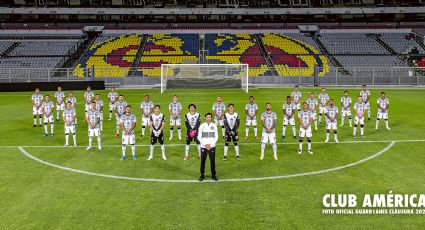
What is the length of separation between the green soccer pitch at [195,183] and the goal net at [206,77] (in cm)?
2465

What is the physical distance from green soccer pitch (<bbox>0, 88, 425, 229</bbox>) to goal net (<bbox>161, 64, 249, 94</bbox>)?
970 inches

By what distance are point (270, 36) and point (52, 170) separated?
58934mm

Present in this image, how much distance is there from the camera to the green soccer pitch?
946 centimetres

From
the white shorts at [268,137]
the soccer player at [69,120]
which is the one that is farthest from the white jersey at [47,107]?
the white shorts at [268,137]

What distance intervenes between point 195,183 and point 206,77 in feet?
110

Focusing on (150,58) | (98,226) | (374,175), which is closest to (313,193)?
(374,175)

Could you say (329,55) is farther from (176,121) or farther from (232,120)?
(232,120)

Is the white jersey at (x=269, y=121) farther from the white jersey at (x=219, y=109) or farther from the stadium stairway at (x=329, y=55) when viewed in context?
the stadium stairway at (x=329, y=55)

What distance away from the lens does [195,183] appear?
12352mm

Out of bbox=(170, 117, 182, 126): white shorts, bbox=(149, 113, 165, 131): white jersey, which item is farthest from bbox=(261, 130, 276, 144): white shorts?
bbox=(170, 117, 182, 126): white shorts

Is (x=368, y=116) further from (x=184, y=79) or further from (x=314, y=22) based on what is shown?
(x=314, y=22)

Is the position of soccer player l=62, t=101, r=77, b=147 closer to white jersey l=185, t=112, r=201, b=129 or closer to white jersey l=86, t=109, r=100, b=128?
white jersey l=86, t=109, r=100, b=128

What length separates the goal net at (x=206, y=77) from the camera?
147 ft

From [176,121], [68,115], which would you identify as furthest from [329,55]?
[68,115]
